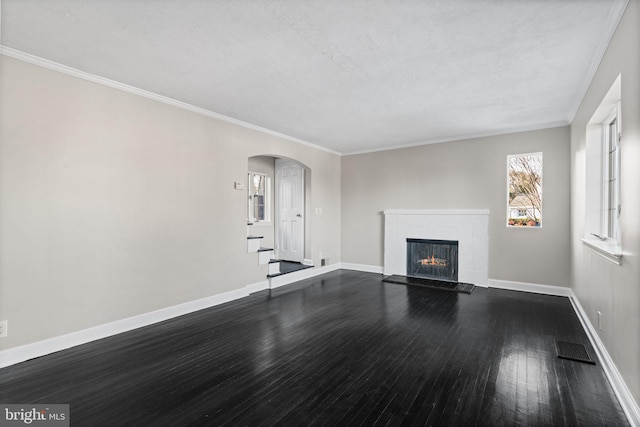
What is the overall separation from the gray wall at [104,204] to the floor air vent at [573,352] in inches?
158

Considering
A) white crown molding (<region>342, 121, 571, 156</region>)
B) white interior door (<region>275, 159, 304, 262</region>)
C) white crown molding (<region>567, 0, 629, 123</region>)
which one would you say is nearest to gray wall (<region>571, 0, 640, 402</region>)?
white crown molding (<region>567, 0, 629, 123</region>)

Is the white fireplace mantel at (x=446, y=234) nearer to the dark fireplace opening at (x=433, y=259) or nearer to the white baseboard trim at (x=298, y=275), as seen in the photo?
the dark fireplace opening at (x=433, y=259)

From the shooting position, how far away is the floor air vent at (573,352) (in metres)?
2.85

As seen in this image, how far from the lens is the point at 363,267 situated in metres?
7.08

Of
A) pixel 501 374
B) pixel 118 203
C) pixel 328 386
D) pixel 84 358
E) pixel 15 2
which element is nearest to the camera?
pixel 15 2

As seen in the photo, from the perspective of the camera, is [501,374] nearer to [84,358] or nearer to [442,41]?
[442,41]

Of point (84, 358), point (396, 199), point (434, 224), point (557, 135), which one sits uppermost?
point (557, 135)

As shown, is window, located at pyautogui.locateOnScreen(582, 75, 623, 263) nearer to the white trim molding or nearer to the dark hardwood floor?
A: the dark hardwood floor

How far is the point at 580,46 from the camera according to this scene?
2686 mm

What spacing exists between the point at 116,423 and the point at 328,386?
140cm

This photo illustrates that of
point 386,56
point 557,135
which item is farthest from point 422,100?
point 557,135

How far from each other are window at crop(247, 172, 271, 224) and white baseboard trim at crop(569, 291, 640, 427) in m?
5.89

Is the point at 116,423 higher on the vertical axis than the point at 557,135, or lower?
lower

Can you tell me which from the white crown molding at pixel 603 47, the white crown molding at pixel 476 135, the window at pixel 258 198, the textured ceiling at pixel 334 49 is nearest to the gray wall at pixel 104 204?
the textured ceiling at pixel 334 49
